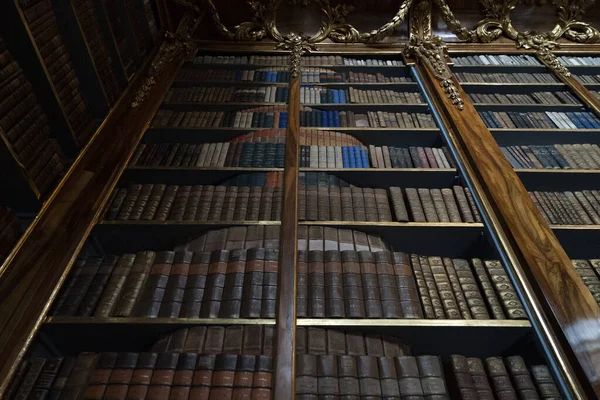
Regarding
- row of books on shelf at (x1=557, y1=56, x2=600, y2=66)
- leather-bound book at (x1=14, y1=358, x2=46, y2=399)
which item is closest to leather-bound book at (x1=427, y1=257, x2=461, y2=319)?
leather-bound book at (x1=14, y1=358, x2=46, y2=399)

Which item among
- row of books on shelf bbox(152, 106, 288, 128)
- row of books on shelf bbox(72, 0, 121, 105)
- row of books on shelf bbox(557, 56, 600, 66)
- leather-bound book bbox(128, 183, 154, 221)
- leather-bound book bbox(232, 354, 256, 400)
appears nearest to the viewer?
leather-bound book bbox(232, 354, 256, 400)

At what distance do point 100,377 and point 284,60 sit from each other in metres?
2.77

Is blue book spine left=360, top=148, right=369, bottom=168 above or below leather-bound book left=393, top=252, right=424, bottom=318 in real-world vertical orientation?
above

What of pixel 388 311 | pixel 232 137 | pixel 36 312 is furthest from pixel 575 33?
pixel 36 312

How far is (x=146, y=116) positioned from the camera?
2527 millimetres

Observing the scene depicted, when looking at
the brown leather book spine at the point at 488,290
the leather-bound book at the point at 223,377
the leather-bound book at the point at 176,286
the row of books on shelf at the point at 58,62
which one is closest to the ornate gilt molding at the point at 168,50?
the row of books on shelf at the point at 58,62

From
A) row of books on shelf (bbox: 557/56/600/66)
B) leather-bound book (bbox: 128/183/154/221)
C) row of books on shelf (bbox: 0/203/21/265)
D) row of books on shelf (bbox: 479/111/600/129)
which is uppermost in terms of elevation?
row of books on shelf (bbox: 557/56/600/66)

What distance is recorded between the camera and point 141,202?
193 cm

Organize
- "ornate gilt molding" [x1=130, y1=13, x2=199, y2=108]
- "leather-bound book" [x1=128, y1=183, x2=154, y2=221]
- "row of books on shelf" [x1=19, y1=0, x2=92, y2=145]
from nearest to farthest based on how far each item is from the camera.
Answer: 1. "leather-bound book" [x1=128, y1=183, x2=154, y2=221]
2. "row of books on shelf" [x1=19, y1=0, x2=92, y2=145]
3. "ornate gilt molding" [x1=130, y1=13, x2=199, y2=108]

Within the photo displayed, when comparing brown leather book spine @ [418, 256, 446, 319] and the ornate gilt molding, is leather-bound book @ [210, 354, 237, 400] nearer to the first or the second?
brown leather book spine @ [418, 256, 446, 319]

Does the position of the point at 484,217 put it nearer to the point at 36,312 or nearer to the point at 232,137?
the point at 232,137

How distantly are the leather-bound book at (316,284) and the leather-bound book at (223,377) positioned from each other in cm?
33

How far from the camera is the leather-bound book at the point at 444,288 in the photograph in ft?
5.00

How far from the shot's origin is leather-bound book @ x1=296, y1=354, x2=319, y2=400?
1.27 m
